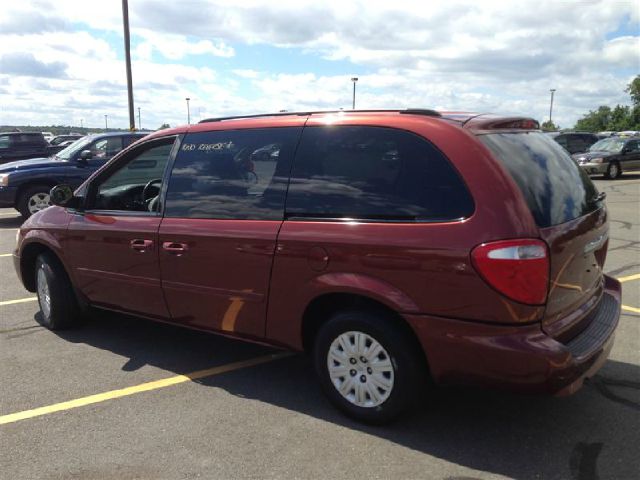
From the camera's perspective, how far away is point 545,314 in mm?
2891

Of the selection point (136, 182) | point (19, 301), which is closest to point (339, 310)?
point (136, 182)

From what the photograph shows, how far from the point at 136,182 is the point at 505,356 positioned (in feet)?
11.7

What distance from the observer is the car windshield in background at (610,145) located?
22.1 metres

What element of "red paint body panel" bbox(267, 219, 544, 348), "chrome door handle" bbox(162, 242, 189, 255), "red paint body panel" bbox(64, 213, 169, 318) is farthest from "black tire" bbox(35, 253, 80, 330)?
"red paint body panel" bbox(267, 219, 544, 348)

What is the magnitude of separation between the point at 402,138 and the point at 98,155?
10014mm

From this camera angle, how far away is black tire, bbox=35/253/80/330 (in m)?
5.04

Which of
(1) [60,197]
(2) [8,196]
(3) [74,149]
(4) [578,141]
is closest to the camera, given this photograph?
(1) [60,197]

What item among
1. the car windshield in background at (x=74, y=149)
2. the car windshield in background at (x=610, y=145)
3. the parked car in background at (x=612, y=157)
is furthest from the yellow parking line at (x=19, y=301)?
the car windshield in background at (x=610, y=145)

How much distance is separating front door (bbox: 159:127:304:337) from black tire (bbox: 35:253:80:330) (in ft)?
4.57

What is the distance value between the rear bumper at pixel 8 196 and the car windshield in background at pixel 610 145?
20.3 meters

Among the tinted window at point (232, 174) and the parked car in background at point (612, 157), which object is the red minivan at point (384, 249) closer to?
the tinted window at point (232, 174)

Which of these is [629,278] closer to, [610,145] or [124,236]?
[124,236]

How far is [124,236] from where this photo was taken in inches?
171

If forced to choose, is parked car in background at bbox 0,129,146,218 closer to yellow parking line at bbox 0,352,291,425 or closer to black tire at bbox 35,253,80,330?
black tire at bbox 35,253,80,330
